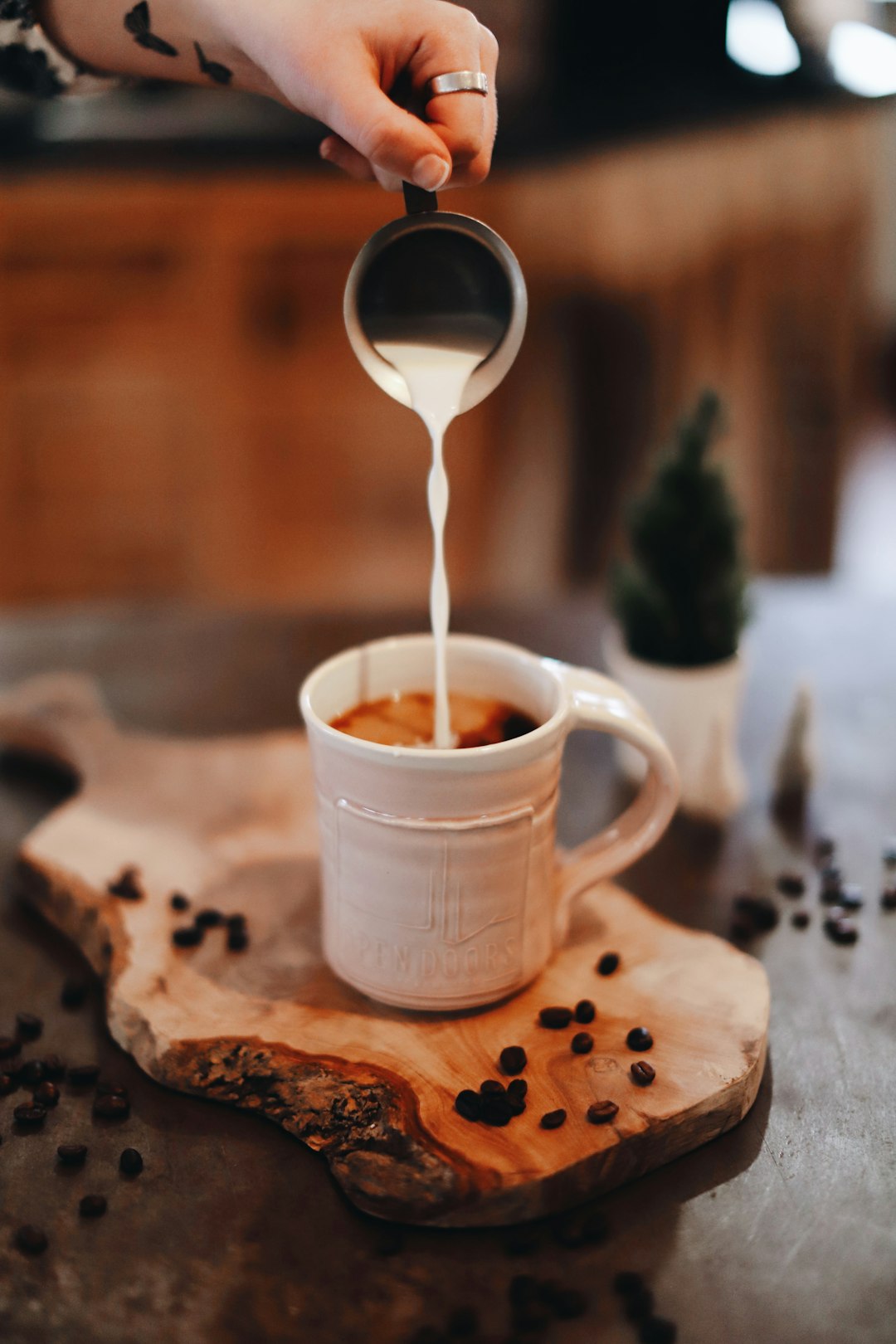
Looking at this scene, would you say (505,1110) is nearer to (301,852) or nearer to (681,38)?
(301,852)

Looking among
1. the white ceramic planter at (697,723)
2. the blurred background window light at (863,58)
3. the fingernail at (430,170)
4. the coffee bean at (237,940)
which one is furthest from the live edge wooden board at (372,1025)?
the blurred background window light at (863,58)

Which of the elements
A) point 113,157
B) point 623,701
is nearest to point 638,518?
point 623,701

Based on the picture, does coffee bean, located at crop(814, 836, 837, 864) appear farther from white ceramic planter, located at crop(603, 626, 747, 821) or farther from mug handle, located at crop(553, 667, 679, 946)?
mug handle, located at crop(553, 667, 679, 946)

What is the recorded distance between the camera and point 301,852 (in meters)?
1.28

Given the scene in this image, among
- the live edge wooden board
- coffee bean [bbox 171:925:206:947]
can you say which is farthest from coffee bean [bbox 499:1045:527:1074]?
coffee bean [bbox 171:925:206:947]

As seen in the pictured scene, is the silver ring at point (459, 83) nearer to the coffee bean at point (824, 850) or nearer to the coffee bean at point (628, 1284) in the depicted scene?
the coffee bean at point (824, 850)

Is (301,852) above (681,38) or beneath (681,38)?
beneath

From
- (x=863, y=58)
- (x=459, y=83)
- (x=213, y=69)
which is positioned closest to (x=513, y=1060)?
(x=459, y=83)

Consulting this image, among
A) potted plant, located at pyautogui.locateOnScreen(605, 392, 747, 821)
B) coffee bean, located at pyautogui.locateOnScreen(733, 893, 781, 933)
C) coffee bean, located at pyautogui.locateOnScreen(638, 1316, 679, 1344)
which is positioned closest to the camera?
coffee bean, located at pyautogui.locateOnScreen(638, 1316, 679, 1344)

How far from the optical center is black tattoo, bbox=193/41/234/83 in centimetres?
122

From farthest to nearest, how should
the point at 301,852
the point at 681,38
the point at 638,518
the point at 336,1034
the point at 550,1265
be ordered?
the point at 681,38 < the point at 638,518 < the point at 301,852 < the point at 336,1034 < the point at 550,1265

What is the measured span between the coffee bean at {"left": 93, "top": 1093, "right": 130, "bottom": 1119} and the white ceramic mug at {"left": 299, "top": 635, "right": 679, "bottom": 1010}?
221 mm

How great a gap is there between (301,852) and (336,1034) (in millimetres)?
332

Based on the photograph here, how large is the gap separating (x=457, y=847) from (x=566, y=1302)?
351mm
